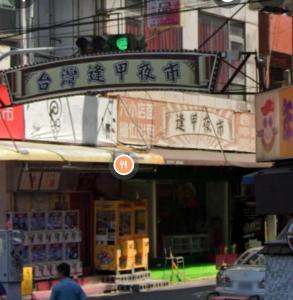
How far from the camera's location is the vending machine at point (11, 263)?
16.4m

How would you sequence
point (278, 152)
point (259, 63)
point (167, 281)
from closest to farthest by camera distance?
point (278, 152), point (259, 63), point (167, 281)

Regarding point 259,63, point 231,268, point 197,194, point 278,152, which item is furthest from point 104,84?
point 197,194

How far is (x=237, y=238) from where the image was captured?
2828 centimetres

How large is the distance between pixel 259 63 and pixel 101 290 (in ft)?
28.7

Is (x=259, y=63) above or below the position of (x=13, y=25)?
below

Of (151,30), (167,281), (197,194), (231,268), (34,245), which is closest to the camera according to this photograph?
(231,268)

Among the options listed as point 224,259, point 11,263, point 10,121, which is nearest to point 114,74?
point 11,263

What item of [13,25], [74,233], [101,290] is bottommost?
[101,290]

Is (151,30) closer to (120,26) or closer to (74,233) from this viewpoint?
(120,26)

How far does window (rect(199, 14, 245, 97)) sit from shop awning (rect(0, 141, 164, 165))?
6346 millimetres

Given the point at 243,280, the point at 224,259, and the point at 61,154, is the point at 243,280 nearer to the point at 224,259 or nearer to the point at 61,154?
the point at 61,154

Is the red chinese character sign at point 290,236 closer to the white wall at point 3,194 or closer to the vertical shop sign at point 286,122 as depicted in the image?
the vertical shop sign at point 286,122

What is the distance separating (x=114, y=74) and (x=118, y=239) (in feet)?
25.0

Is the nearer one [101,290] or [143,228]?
[101,290]
